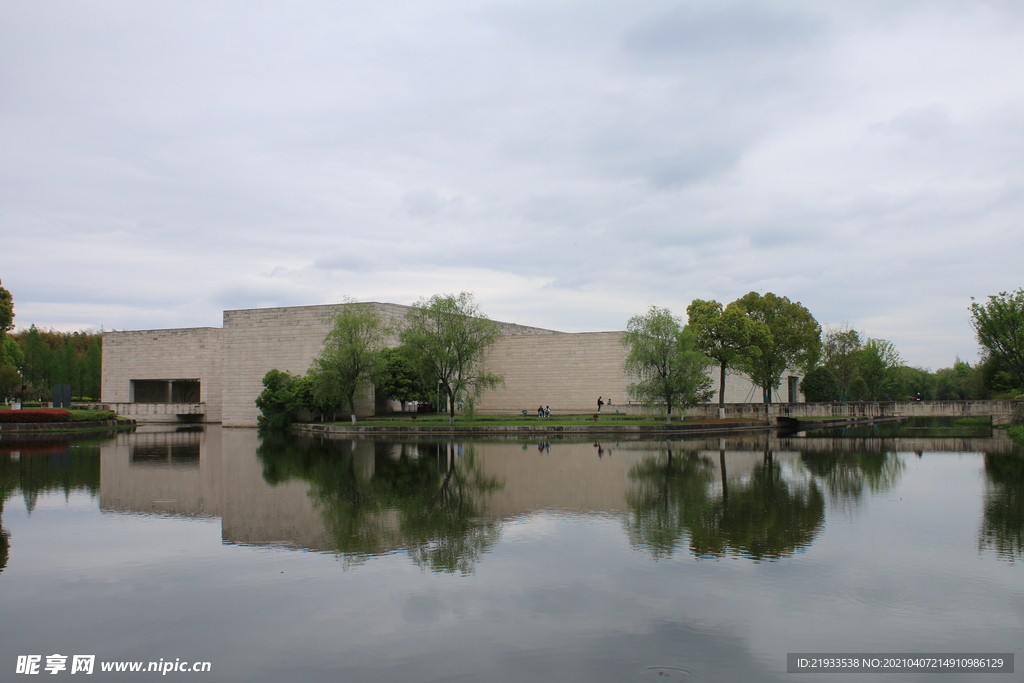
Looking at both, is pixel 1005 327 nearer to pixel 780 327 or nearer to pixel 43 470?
pixel 780 327

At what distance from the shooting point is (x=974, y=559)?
798cm

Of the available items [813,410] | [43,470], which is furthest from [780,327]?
[43,470]

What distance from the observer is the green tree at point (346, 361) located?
130 feet

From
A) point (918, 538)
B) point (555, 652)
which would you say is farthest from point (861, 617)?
point (918, 538)

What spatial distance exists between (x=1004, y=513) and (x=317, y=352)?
145 ft

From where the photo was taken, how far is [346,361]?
130 ft

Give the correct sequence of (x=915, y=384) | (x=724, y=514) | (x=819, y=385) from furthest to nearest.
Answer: (x=915, y=384) < (x=819, y=385) < (x=724, y=514)

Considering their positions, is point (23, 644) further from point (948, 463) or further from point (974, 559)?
point (948, 463)

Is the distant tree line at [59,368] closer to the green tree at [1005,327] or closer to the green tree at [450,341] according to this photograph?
the green tree at [450,341]

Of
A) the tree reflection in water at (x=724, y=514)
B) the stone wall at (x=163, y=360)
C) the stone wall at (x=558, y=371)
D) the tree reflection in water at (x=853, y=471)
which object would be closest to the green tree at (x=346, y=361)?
the stone wall at (x=558, y=371)

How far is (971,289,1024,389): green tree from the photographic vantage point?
34.2 meters

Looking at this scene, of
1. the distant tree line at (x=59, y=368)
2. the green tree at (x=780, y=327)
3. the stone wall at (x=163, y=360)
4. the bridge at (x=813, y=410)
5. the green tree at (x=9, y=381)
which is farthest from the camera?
the distant tree line at (x=59, y=368)

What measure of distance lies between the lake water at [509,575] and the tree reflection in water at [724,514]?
0.22ft

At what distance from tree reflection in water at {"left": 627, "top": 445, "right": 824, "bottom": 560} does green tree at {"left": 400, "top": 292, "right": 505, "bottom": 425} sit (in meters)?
20.5
